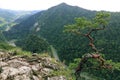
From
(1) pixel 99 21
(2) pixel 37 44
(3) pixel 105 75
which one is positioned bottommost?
(3) pixel 105 75

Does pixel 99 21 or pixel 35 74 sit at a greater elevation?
pixel 99 21

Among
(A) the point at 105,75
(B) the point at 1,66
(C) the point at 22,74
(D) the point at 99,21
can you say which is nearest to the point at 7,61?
(B) the point at 1,66

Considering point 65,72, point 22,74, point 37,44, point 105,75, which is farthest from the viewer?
point 37,44

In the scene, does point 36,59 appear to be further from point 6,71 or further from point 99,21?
point 99,21

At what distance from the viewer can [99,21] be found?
28.9 m

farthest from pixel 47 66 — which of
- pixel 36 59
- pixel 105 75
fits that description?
pixel 105 75

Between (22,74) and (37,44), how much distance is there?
176 meters

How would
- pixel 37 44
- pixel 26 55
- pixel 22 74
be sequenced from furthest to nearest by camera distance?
pixel 37 44 → pixel 26 55 → pixel 22 74

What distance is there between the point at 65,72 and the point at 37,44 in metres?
173

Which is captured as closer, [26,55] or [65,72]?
[65,72]

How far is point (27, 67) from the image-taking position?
26.1 metres

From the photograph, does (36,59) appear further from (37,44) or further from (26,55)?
(37,44)

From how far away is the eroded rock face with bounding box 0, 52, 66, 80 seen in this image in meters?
24.7

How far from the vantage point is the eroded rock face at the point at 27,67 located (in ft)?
80.9
